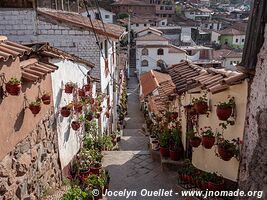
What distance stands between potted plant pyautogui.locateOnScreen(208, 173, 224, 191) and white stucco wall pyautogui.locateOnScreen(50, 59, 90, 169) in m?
3.93

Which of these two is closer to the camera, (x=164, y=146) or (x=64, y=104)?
(x=64, y=104)

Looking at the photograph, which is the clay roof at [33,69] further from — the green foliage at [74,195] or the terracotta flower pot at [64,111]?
the green foliage at [74,195]

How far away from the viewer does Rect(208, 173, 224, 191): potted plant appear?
7.54 meters

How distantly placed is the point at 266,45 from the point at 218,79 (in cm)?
288

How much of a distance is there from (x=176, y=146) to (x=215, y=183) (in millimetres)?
3732

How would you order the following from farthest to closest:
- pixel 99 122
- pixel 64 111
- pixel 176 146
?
pixel 99 122, pixel 176 146, pixel 64 111

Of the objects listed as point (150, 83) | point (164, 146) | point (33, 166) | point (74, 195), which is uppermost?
point (33, 166)

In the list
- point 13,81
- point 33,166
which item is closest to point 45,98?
point 33,166

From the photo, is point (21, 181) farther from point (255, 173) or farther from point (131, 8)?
point (131, 8)

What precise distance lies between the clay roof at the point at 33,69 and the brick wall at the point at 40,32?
22.3 feet

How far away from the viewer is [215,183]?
25.0ft

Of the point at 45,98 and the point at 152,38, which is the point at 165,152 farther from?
the point at 152,38

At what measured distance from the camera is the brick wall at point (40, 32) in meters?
13.1

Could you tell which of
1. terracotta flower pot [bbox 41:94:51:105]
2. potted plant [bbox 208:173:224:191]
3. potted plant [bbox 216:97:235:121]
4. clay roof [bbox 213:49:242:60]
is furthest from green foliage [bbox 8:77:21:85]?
clay roof [bbox 213:49:242:60]
